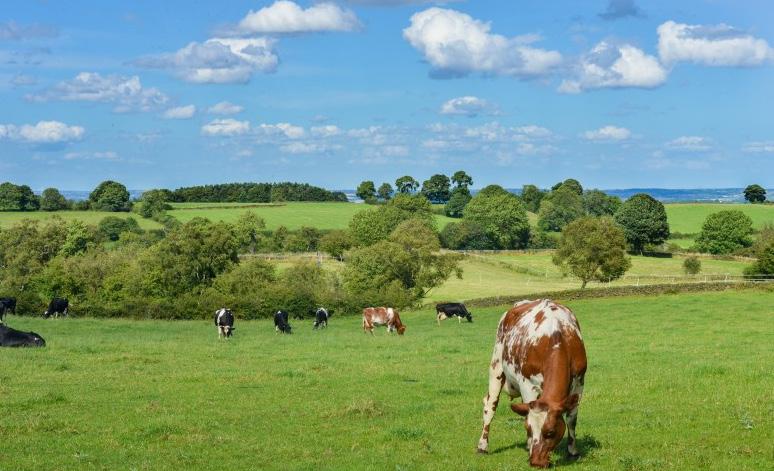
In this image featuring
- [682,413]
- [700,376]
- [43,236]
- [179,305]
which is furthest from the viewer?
[43,236]

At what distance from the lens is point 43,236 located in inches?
3866

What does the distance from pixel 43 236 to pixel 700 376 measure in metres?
91.4

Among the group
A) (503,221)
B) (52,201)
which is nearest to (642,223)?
(503,221)

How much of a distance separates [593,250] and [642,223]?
5316cm

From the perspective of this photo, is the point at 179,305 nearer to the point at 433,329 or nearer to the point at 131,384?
the point at 433,329

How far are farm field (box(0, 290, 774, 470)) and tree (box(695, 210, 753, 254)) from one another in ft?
324

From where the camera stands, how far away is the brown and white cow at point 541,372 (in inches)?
458

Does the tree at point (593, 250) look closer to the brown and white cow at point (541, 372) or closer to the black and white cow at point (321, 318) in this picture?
the black and white cow at point (321, 318)

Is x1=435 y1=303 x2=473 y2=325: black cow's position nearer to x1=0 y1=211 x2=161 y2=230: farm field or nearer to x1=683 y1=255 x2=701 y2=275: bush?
x1=683 y1=255 x2=701 y2=275: bush

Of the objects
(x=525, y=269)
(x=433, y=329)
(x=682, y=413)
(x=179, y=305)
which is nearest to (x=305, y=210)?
(x=525, y=269)

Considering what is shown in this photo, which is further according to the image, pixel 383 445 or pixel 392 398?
pixel 392 398

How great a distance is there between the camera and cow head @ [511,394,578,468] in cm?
1152

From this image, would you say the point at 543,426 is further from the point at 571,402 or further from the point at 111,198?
the point at 111,198

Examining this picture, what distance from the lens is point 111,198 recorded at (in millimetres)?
151125
